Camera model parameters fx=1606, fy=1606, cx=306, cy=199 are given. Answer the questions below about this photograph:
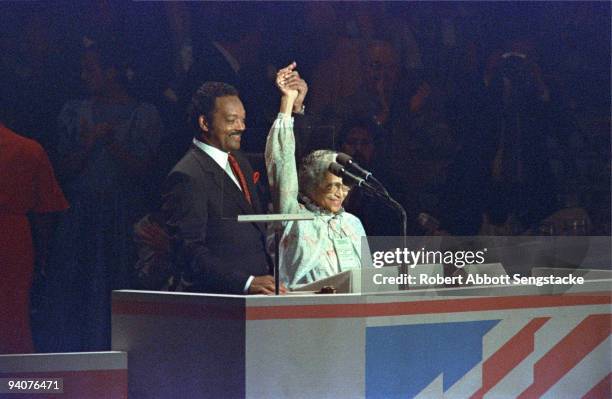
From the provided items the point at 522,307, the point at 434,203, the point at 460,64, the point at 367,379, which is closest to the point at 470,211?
the point at 434,203

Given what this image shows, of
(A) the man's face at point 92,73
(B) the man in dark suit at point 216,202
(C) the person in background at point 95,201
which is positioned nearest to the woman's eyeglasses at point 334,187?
(B) the man in dark suit at point 216,202

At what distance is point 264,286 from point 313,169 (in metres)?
0.90

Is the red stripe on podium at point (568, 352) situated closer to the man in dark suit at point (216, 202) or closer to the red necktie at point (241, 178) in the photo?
the man in dark suit at point (216, 202)

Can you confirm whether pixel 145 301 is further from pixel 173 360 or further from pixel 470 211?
pixel 470 211

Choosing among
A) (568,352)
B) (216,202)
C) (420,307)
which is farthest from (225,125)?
(568,352)

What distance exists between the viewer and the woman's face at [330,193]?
7230 millimetres

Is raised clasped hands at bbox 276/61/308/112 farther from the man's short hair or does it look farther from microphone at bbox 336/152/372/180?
microphone at bbox 336/152/372/180

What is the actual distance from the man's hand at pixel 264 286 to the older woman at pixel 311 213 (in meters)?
0.29

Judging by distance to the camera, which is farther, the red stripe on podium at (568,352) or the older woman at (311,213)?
the older woman at (311,213)

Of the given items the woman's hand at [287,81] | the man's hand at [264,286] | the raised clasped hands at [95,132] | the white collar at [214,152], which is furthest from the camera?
the woman's hand at [287,81]

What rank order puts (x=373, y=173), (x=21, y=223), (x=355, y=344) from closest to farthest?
(x=355, y=344) < (x=21, y=223) < (x=373, y=173)

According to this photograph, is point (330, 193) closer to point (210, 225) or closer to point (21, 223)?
point (210, 225)

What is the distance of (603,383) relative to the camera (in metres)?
6.81

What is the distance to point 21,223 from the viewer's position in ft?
23.4
